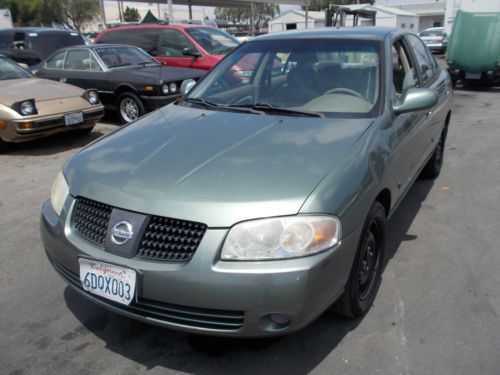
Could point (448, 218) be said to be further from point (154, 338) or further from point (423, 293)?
point (154, 338)

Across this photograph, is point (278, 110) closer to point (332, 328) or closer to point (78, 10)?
point (332, 328)

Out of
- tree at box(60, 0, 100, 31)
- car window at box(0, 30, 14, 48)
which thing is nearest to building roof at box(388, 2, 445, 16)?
tree at box(60, 0, 100, 31)

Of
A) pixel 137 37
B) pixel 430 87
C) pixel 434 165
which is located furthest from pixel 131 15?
pixel 430 87

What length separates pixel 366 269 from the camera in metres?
2.77

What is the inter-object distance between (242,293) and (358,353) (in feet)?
2.89

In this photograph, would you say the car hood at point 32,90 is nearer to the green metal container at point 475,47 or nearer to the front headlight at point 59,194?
the front headlight at point 59,194

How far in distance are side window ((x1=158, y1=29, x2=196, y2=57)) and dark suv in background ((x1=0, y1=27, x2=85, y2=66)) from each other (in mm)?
2652

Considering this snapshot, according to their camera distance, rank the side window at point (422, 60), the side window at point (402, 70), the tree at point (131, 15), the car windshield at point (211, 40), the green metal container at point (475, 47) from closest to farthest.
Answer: the side window at point (402, 70), the side window at point (422, 60), the car windshield at point (211, 40), the green metal container at point (475, 47), the tree at point (131, 15)

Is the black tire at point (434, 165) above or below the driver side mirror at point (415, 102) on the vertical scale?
below

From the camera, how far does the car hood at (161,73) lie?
7.88m

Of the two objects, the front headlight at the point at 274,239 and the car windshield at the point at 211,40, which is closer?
the front headlight at the point at 274,239

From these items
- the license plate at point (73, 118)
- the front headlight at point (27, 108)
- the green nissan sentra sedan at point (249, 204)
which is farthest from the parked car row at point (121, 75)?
the green nissan sentra sedan at point (249, 204)

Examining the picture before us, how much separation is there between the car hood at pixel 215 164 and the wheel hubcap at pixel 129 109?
5.12 metres

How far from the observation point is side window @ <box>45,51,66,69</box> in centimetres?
895
